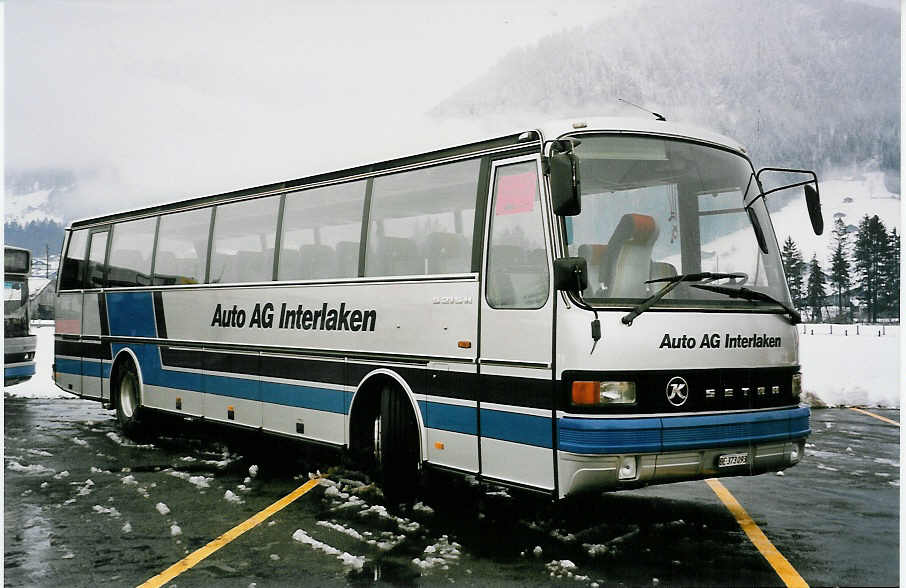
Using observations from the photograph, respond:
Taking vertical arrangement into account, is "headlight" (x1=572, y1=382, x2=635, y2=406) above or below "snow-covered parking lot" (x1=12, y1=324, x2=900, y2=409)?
above

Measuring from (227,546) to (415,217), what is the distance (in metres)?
2.95

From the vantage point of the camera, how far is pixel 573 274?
206 inches

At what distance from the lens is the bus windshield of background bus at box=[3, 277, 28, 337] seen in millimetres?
15906

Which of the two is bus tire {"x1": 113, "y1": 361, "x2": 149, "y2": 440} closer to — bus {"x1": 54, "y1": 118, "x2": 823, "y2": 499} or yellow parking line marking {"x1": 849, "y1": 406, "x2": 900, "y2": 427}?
bus {"x1": 54, "y1": 118, "x2": 823, "y2": 499}

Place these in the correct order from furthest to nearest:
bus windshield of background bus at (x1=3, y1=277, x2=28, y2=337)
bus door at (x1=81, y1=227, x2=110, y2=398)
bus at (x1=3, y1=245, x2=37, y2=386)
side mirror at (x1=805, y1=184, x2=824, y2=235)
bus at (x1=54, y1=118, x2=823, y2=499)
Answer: bus windshield of background bus at (x1=3, y1=277, x2=28, y2=337)
bus at (x1=3, y1=245, x2=37, y2=386)
bus door at (x1=81, y1=227, x2=110, y2=398)
side mirror at (x1=805, y1=184, x2=824, y2=235)
bus at (x1=54, y1=118, x2=823, y2=499)

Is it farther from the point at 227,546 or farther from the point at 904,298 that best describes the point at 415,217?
the point at 904,298

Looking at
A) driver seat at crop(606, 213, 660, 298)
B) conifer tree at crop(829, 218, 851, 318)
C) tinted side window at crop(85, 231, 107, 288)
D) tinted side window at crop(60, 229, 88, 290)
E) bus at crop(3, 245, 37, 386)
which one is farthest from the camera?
bus at crop(3, 245, 37, 386)

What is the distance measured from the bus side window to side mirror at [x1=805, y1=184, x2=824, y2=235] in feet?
7.21

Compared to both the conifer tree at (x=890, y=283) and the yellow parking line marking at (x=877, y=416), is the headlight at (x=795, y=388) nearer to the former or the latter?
the yellow parking line marking at (x=877, y=416)

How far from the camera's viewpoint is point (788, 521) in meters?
6.20

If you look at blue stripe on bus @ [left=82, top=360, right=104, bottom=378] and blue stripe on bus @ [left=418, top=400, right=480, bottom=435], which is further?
blue stripe on bus @ [left=82, top=360, right=104, bottom=378]

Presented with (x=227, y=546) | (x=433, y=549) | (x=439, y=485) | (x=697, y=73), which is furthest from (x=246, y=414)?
(x=697, y=73)

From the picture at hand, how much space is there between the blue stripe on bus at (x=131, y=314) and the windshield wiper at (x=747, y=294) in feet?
24.4

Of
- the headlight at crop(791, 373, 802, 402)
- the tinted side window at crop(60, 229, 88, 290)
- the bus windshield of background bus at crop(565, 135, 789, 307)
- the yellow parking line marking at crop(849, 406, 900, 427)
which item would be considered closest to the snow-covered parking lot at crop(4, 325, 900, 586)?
the headlight at crop(791, 373, 802, 402)
